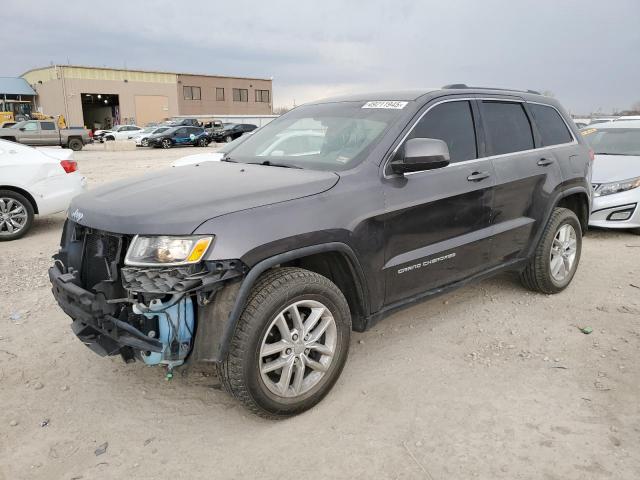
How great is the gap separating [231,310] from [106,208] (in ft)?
3.06

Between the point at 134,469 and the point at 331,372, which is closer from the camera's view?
the point at 134,469

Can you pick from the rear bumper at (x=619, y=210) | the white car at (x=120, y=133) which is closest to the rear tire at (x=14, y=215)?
the rear bumper at (x=619, y=210)

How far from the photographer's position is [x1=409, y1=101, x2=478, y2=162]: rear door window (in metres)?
3.56

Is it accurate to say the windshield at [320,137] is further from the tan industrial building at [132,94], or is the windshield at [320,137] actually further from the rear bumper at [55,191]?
the tan industrial building at [132,94]

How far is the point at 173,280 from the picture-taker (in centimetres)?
248

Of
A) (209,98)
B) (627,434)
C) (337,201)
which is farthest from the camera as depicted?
(209,98)

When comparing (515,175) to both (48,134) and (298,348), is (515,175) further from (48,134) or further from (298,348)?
(48,134)

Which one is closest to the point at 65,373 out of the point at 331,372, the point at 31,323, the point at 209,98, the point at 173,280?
the point at 31,323

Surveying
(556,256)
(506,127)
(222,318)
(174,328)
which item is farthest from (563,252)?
(174,328)

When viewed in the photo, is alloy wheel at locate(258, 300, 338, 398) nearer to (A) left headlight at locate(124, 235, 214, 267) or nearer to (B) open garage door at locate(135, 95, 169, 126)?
(A) left headlight at locate(124, 235, 214, 267)

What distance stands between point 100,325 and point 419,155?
2.01m

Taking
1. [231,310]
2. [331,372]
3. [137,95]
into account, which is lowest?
[331,372]

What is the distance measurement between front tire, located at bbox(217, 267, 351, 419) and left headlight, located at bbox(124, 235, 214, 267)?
1.24 feet

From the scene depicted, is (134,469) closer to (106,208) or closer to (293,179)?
(106,208)
